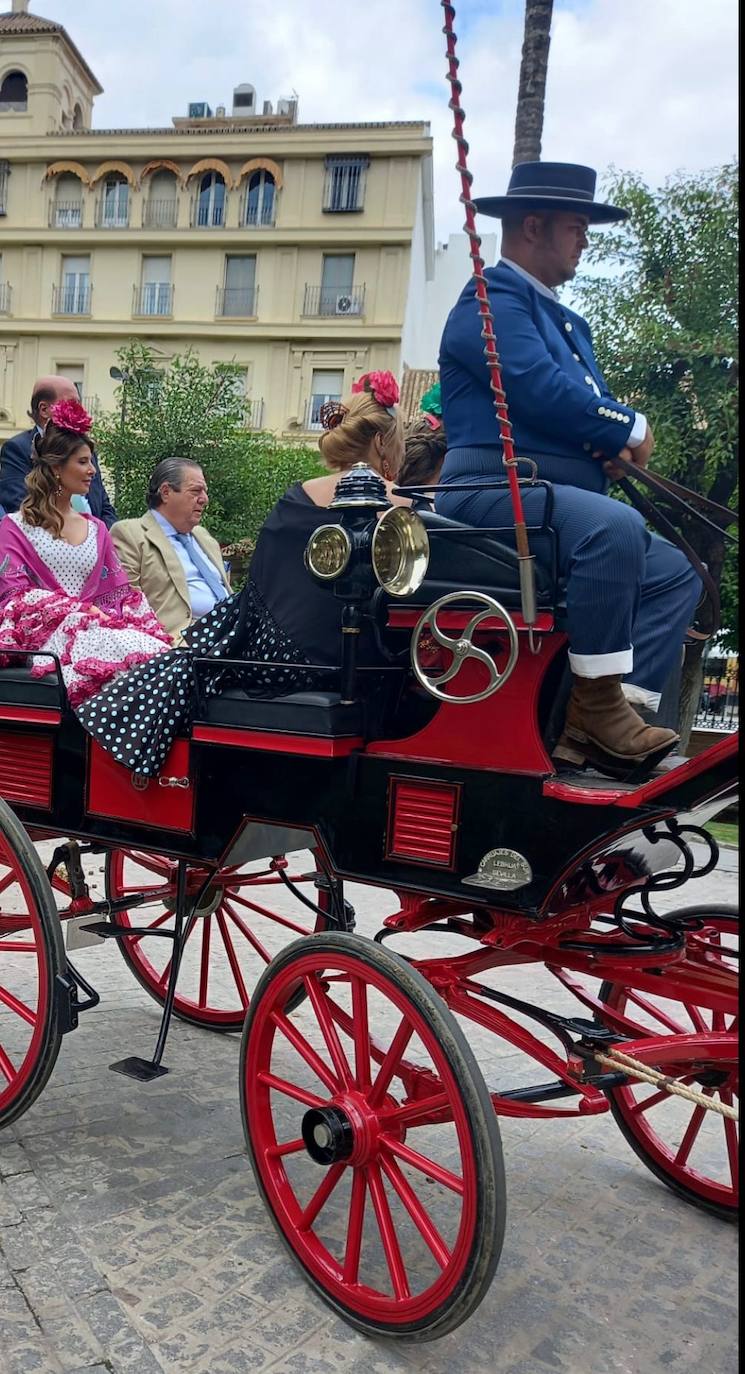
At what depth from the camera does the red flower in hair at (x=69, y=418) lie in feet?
11.1

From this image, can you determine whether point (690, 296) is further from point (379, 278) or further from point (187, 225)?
point (187, 225)

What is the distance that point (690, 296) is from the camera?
686cm

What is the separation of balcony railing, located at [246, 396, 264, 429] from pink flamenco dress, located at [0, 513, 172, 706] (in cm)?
2259

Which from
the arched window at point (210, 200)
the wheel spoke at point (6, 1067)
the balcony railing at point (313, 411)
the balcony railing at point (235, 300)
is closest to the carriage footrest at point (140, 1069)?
the wheel spoke at point (6, 1067)

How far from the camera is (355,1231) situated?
84.4 inches

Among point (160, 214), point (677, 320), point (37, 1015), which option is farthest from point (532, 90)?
point (160, 214)

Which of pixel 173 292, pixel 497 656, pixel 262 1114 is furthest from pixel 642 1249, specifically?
pixel 173 292

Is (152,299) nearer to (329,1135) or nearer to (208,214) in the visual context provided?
(208,214)

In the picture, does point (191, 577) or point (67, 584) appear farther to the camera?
point (191, 577)

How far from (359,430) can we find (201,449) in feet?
50.3

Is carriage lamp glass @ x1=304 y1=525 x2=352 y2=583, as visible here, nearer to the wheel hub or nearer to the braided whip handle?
the braided whip handle

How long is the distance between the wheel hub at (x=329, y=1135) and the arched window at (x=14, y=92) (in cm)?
3286

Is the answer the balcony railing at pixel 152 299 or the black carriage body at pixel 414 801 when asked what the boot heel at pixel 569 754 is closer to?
the black carriage body at pixel 414 801

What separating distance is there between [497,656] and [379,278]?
25126 millimetres
